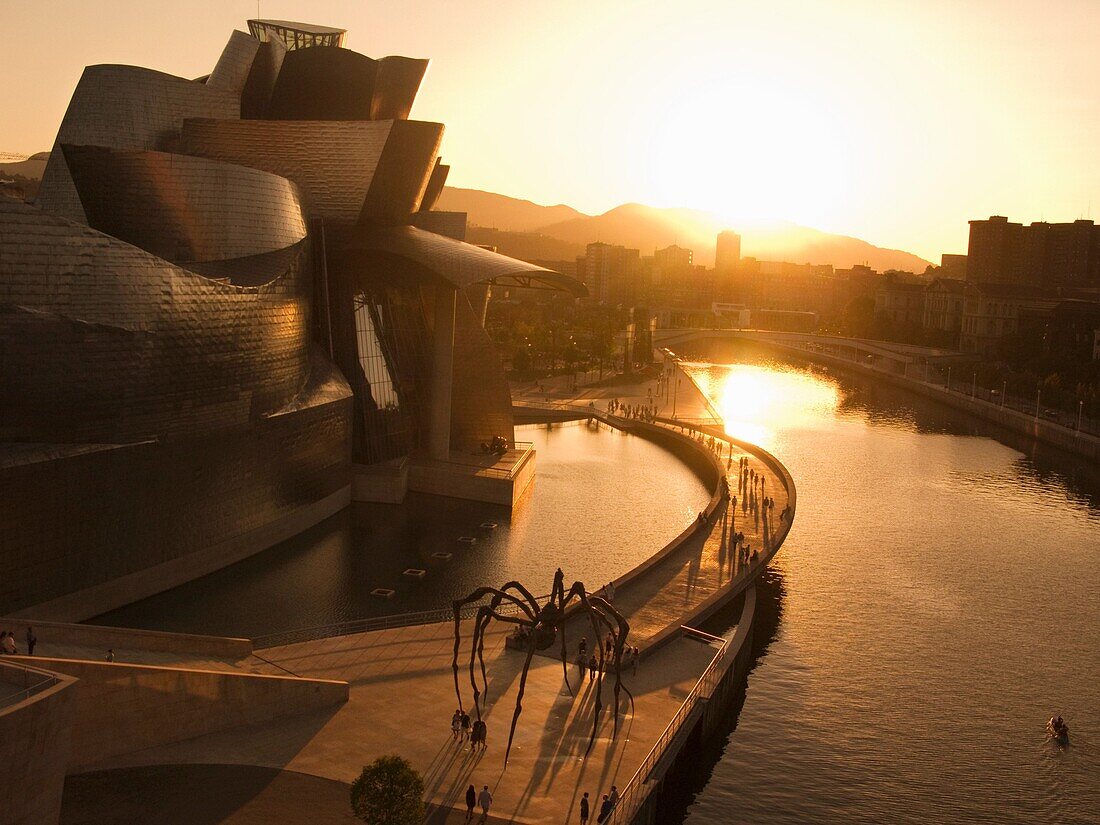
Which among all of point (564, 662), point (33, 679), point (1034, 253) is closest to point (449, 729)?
point (564, 662)

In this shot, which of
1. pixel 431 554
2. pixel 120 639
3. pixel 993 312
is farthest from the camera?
pixel 993 312

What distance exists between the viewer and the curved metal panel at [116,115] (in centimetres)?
3722

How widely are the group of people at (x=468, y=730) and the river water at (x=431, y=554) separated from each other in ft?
25.3

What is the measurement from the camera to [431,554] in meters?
31.4

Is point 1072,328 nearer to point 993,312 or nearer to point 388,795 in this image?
point 993,312

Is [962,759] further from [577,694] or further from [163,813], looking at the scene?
[163,813]

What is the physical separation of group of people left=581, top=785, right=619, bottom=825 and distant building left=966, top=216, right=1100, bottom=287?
158992mm

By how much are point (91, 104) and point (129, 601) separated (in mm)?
21255

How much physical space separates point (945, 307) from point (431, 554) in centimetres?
11135

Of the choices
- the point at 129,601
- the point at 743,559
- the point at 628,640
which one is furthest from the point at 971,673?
the point at 129,601

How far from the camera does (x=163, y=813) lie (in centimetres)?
1553

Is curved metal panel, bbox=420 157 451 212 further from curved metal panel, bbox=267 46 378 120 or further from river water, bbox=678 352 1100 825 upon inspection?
river water, bbox=678 352 1100 825

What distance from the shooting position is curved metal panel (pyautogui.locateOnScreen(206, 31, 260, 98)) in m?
41.3

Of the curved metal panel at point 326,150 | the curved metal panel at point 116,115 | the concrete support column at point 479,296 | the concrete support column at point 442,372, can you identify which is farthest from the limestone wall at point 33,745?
the concrete support column at point 479,296
